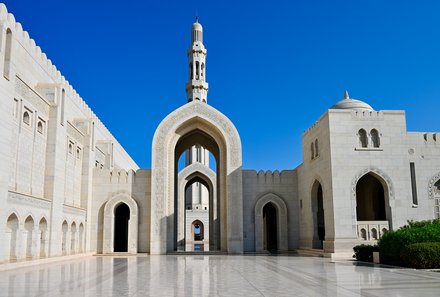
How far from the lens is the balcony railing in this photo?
19.3 meters

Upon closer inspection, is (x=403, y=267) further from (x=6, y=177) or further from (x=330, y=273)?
(x=6, y=177)

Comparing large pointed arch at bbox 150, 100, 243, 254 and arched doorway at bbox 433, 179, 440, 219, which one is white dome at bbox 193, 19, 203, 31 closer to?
large pointed arch at bbox 150, 100, 243, 254

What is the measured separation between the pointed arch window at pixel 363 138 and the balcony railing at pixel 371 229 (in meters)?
3.53

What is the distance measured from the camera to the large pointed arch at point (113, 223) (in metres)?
23.2

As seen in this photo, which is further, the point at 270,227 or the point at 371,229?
the point at 270,227

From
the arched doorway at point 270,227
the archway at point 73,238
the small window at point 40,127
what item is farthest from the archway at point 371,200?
the small window at point 40,127

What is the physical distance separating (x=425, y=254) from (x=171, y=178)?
46.6 ft

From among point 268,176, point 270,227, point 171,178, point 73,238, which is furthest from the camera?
point 270,227

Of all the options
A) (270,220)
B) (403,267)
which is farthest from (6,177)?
(270,220)

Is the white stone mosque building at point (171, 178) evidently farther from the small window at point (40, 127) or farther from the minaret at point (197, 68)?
the minaret at point (197, 68)

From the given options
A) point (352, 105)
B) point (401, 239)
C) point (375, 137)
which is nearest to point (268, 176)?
point (352, 105)

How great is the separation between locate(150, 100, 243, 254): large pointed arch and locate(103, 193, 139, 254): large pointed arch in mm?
1113

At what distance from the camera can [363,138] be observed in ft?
66.3

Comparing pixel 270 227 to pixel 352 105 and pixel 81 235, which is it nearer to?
pixel 352 105
